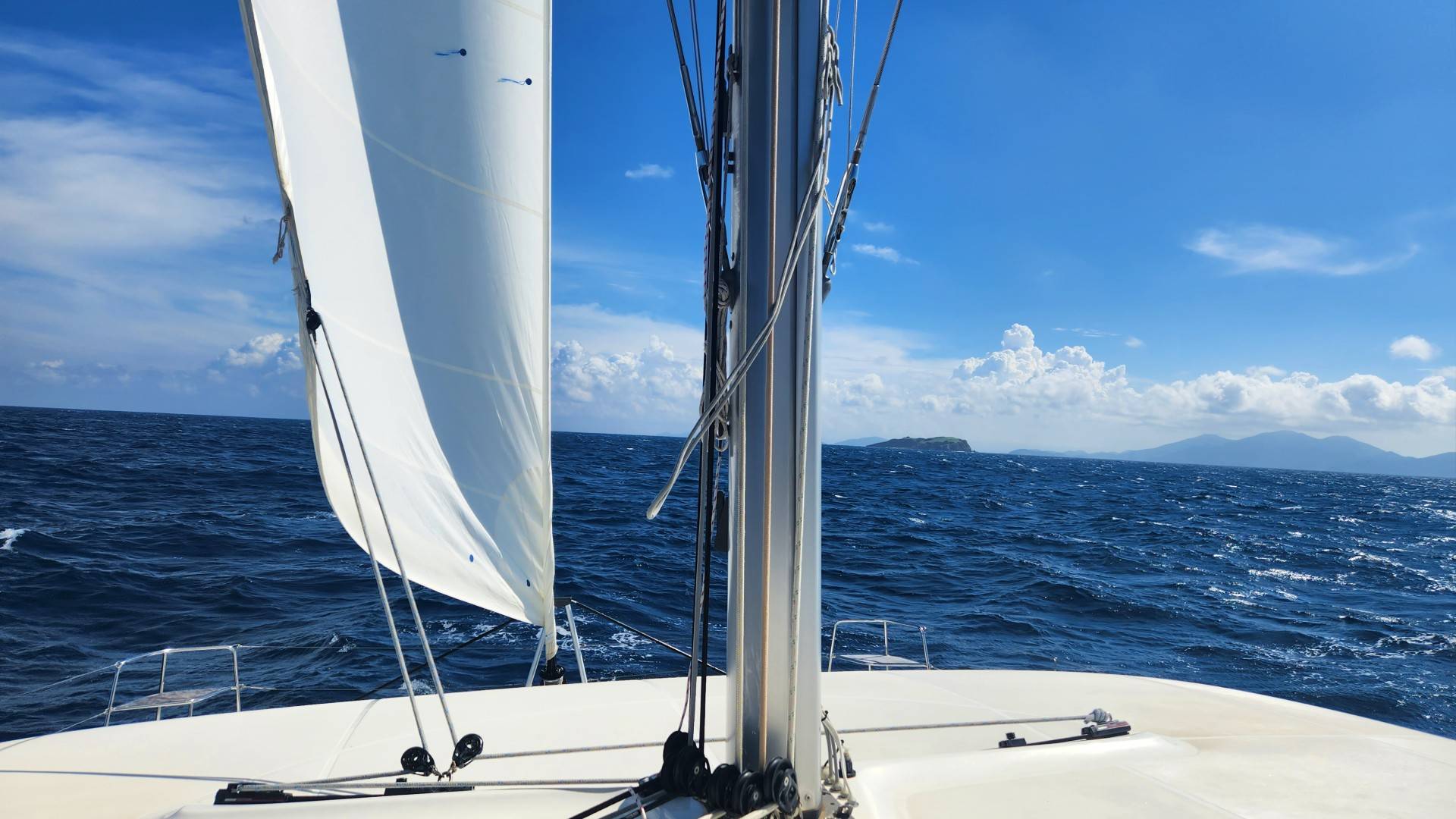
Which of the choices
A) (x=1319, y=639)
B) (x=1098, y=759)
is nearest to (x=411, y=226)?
(x=1098, y=759)

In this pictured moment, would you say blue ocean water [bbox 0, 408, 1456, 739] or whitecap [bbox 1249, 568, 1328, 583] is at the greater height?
blue ocean water [bbox 0, 408, 1456, 739]

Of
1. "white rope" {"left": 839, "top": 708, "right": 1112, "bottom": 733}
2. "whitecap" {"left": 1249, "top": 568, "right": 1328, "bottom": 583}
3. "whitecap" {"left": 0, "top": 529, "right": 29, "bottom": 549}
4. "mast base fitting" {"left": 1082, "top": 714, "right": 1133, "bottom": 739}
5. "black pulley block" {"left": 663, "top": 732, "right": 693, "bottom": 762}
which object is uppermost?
"black pulley block" {"left": 663, "top": 732, "right": 693, "bottom": 762}

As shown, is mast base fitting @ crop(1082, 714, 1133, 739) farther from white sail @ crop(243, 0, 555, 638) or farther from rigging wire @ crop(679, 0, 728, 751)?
white sail @ crop(243, 0, 555, 638)

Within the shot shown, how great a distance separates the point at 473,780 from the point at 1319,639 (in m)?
14.2

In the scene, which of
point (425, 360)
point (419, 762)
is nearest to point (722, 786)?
point (419, 762)

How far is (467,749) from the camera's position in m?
2.54

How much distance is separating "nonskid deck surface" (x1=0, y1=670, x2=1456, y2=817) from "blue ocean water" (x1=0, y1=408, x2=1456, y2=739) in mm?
1229

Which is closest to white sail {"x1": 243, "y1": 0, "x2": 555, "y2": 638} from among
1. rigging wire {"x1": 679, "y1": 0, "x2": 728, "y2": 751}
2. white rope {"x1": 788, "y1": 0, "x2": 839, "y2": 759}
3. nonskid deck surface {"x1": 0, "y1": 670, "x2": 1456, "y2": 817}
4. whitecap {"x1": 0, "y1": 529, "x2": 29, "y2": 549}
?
nonskid deck surface {"x1": 0, "y1": 670, "x2": 1456, "y2": 817}

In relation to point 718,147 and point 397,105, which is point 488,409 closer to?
point 397,105

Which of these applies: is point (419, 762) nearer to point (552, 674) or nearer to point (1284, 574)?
point (552, 674)

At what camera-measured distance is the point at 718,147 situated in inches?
76.9

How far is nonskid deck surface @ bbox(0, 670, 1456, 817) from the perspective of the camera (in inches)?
86.4

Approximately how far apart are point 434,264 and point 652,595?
29.7ft

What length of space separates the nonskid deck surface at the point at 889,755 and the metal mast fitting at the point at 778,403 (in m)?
0.39
